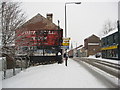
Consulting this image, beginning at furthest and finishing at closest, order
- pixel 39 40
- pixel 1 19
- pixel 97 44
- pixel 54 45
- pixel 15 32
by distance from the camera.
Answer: pixel 97 44 → pixel 54 45 → pixel 39 40 → pixel 15 32 → pixel 1 19

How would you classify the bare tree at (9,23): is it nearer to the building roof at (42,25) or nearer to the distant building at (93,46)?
the building roof at (42,25)

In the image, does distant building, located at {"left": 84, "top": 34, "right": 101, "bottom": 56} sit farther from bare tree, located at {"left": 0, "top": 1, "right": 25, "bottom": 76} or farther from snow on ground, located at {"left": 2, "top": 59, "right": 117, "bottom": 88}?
snow on ground, located at {"left": 2, "top": 59, "right": 117, "bottom": 88}

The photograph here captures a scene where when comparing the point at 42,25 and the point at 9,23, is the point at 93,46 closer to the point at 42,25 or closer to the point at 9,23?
the point at 42,25

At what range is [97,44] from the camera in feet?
314

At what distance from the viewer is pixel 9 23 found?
44.6 feet

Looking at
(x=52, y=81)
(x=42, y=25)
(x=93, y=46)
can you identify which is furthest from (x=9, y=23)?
(x=93, y=46)

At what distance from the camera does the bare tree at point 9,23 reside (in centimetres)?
1238

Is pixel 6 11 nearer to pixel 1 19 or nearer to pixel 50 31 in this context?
pixel 1 19

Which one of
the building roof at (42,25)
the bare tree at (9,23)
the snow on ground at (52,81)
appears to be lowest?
the snow on ground at (52,81)

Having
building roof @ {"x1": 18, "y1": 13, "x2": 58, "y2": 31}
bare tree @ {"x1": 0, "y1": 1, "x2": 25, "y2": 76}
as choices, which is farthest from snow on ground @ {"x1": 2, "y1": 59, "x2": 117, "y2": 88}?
building roof @ {"x1": 18, "y1": 13, "x2": 58, "y2": 31}

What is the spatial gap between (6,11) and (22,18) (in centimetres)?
183

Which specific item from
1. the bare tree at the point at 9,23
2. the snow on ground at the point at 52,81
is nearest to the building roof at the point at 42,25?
the bare tree at the point at 9,23

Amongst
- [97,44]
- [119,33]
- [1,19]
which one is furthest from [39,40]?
[97,44]

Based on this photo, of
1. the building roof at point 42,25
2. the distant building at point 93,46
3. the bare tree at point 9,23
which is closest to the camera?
the bare tree at point 9,23
